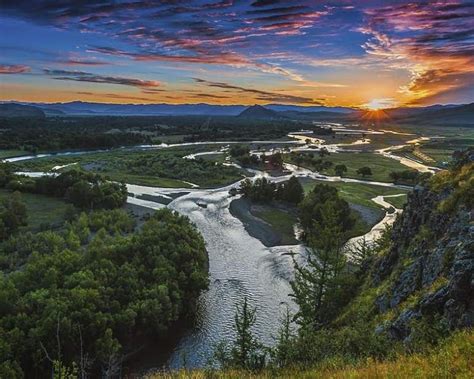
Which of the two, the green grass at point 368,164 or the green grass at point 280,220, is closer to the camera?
the green grass at point 280,220

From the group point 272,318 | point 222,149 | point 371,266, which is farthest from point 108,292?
point 222,149

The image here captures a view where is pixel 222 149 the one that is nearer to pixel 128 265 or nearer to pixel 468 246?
pixel 128 265

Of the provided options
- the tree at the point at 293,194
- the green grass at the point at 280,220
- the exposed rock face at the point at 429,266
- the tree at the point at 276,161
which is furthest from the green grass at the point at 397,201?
the exposed rock face at the point at 429,266

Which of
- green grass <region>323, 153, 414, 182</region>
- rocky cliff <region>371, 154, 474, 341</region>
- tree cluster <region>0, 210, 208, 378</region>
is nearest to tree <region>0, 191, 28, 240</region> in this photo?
tree cluster <region>0, 210, 208, 378</region>

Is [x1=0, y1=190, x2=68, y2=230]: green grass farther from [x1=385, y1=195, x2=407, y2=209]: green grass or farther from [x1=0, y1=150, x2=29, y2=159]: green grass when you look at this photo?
[x1=0, y1=150, x2=29, y2=159]: green grass

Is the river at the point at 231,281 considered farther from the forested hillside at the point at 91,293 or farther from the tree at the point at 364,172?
the tree at the point at 364,172

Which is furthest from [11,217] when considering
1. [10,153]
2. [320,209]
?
[10,153]
